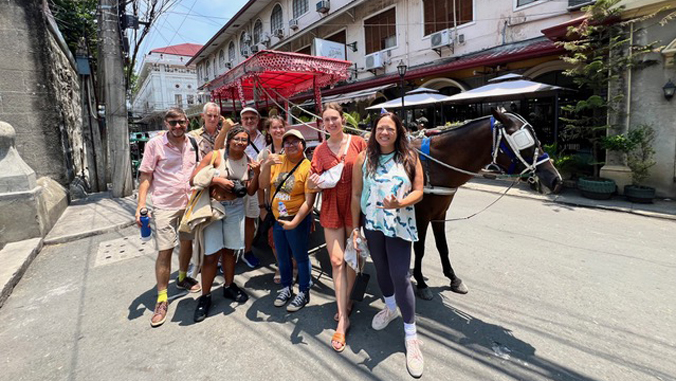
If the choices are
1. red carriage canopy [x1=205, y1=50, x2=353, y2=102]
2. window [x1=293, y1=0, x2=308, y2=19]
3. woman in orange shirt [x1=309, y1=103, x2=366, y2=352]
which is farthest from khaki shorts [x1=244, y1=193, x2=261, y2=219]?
window [x1=293, y1=0, x2=308, y2=19]

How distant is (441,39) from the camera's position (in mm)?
12945

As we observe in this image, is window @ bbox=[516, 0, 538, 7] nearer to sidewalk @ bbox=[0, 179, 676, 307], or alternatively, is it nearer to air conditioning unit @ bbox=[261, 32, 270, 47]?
sidewalk @ bbox=[0, 179, 676, 307]

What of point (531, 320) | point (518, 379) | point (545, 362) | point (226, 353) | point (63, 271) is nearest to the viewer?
point (518, 379)

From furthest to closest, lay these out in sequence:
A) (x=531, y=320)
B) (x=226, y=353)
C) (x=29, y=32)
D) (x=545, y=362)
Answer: (x=29, y=32), (x=531, y=320), (x=226, y=353), (x=545, y=362)

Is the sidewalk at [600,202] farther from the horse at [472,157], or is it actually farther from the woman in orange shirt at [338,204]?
the woman in orange shirt at [338,204]

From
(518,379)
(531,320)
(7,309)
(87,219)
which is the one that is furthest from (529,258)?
(87,219)

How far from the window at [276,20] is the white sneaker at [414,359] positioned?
2309 centimetres

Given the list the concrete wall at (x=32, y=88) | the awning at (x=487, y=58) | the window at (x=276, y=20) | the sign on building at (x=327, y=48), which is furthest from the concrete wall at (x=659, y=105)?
the window at (x=276, y=20)

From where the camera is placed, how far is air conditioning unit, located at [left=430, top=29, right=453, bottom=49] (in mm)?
12797

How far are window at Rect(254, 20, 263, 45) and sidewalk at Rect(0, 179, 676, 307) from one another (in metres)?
18.6

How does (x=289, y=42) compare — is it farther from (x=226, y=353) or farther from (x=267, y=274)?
(x=226, y=353)

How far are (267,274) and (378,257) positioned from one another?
77.0 inches

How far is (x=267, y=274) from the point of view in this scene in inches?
160

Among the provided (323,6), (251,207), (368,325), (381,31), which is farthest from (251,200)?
(323,6)
